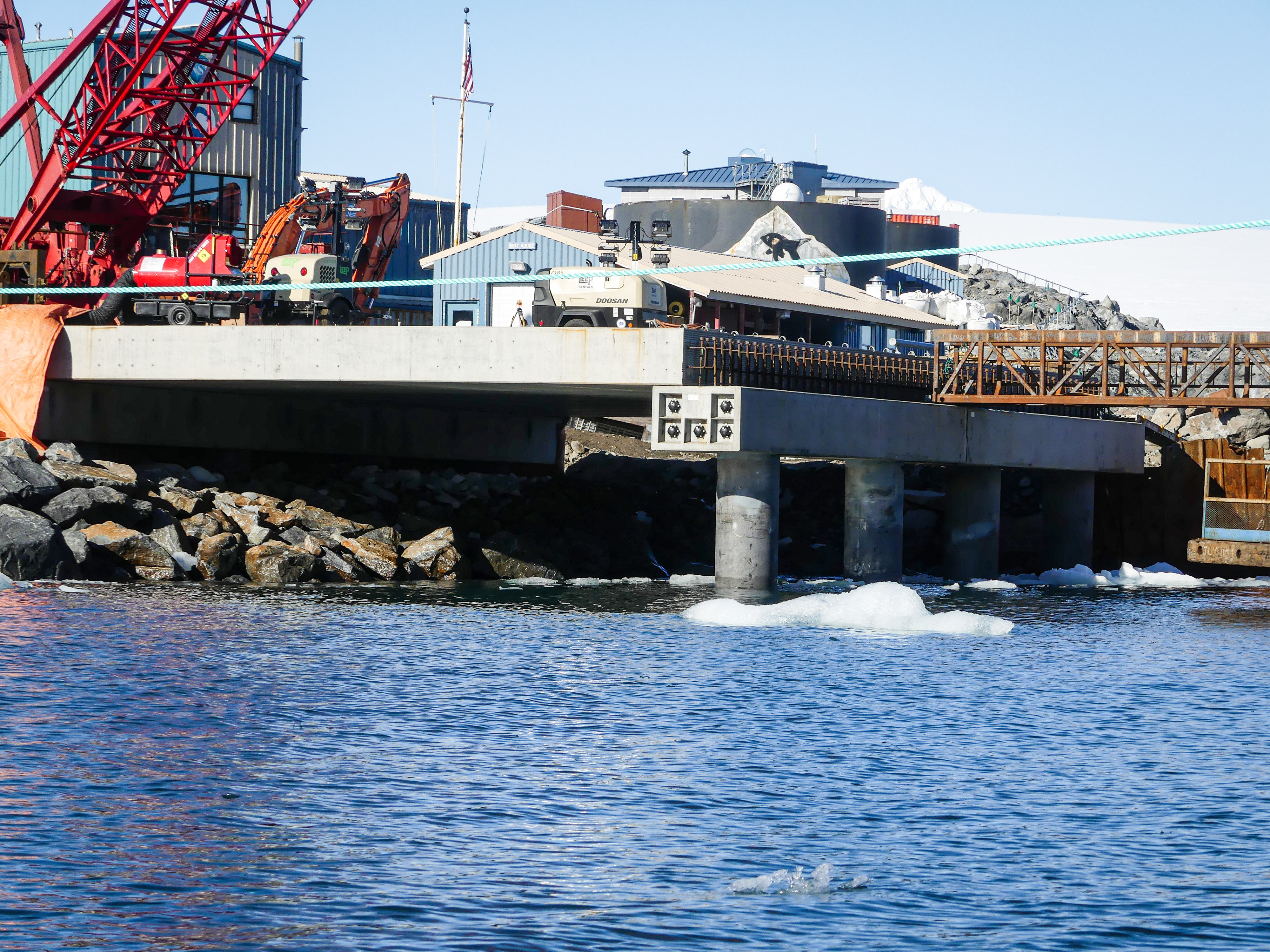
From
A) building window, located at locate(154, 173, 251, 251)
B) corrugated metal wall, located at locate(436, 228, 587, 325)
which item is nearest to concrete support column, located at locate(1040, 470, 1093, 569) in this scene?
corrugated metal wall, located at locate(436, 228, 587, 325)

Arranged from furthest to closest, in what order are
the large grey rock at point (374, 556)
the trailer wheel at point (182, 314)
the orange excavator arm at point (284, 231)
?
the orange excavator arm at point (284, 231) → the trailer wheel at point (182, 314) → the large grey rock at point (374, 556)

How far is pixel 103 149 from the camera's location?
147 feet

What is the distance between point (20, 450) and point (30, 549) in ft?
15.0

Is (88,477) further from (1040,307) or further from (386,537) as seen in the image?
(1040,307)

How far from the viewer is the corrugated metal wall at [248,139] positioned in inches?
2061

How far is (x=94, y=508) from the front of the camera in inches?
1332

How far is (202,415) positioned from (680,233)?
40669 mm

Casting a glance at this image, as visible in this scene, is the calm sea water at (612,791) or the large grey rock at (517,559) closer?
the calm sea water at (612,791)

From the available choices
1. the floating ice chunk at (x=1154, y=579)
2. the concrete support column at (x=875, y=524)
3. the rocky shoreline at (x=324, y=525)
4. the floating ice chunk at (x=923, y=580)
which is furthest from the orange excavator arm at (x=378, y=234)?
the floating ice chunk at (x=1154, y=579)

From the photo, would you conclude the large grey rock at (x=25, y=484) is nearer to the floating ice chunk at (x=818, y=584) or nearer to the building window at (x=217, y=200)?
the floating ice chunk at (x=818, y=584)

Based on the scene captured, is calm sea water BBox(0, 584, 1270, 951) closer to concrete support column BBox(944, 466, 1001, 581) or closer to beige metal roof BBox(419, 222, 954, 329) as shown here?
concrete support column BBox(944, 466, 1001, 581)

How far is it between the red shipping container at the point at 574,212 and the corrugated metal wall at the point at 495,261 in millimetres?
8810

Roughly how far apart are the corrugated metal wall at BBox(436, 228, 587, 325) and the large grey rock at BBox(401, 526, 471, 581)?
15.9m

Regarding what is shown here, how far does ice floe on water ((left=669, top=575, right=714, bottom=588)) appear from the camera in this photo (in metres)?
→ 39.1
